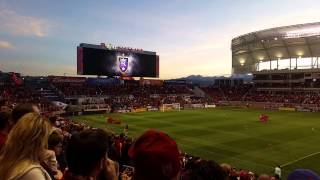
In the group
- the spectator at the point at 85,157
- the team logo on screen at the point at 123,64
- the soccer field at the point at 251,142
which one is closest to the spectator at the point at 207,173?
the spectator at the point at 85,157

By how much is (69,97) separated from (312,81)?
2317 inches

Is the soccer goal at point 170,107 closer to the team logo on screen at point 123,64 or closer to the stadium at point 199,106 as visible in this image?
the stadium at point 199,106

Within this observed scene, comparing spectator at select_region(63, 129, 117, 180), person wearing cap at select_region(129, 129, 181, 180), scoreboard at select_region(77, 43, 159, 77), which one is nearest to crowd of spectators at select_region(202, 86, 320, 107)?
scoreboard at select_region(77, 43, 159, 77)

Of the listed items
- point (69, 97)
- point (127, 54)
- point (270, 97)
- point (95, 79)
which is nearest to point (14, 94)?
point (69, 97)

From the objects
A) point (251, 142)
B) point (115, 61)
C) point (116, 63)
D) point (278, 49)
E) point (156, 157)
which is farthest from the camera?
point (278, 49)

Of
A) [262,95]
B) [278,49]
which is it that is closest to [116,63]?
[262,95]

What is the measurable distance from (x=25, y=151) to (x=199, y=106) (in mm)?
70821

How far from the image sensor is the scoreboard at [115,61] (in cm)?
6639

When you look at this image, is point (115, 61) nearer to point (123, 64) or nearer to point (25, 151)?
point (123, 64)

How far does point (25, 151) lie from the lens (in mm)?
3066

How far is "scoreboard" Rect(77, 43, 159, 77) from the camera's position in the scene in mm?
66387

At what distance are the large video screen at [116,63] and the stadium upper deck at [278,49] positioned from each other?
35.4m

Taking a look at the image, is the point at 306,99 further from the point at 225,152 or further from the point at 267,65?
the point at 225,152

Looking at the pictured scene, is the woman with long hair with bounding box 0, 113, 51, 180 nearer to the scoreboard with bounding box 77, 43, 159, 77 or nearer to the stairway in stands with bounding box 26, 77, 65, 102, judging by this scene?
the stairway in stands with bounding box 26, 77, 65, 102
